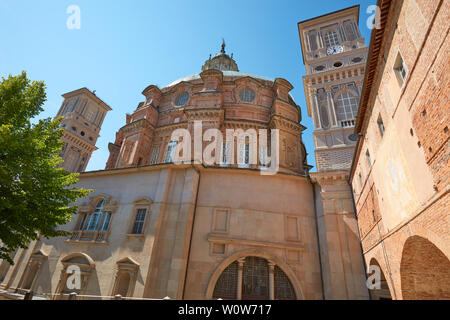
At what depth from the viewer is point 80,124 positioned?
3766 centimetres

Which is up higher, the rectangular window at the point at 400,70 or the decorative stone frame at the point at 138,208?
the rectangular window at the point at 400,70

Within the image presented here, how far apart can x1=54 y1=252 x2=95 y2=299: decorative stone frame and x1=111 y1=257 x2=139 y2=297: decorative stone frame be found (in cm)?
212

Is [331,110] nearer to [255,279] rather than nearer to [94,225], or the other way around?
[255,279]

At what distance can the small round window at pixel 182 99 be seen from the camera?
1031 inches

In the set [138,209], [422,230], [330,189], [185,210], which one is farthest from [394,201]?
[138,209]

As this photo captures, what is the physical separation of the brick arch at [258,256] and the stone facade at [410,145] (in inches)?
189

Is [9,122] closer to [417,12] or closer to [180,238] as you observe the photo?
[180,238]

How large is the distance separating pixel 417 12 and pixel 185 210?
13041mm

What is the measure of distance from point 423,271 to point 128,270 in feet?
44.1

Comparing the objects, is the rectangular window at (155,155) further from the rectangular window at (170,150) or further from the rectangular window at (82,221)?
the rectangular window at (82,221)

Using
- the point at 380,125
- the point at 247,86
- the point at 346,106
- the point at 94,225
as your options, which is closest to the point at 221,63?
the point at 247,86

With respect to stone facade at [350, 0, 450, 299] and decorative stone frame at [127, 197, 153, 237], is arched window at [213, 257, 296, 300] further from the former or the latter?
decorative stone frame at [127, 197, 153, 237]

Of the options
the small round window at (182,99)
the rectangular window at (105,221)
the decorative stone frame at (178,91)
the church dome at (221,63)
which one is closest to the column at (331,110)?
the decorative stone frame at (178,91)

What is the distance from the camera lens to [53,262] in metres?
15.6
